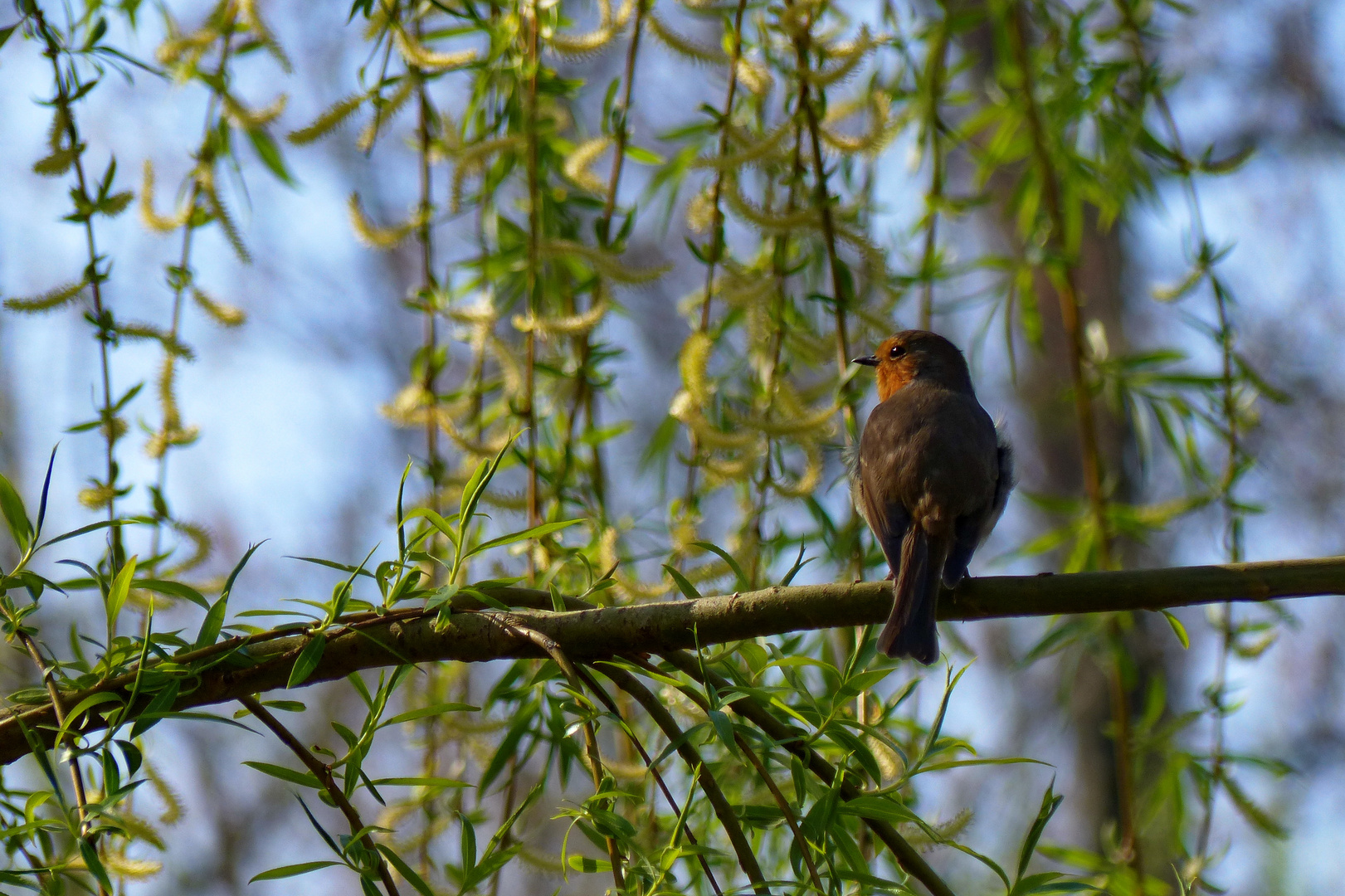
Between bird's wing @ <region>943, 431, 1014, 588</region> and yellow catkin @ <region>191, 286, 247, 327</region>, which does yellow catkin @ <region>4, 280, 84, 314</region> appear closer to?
yellow catkin @ <region>191, 286, 247, 327</region>

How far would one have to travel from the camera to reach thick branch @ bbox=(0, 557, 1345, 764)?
172 cm

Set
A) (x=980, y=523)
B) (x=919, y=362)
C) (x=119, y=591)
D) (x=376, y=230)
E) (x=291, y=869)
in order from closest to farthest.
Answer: (x=291, y=869) < (x=119, y=591) < (x=376, y=230) < (x=980, y=523) < (x=919, y=362)

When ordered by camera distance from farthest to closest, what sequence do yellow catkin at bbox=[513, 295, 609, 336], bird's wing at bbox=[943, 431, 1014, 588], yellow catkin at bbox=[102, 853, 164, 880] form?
bird's wing at bbox=[943, 431, 1014, 588] < yellow catkin at bbox=[513, 295, 609, 336] < yellow catkin at bbox=[102, 853, 164, 880]

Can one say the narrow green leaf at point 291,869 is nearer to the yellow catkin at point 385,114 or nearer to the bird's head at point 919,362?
the yellow catkin at point 385,114

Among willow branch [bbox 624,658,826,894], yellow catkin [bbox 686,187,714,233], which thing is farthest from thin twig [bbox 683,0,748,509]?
willow branch [bbox 624,658,826,894]

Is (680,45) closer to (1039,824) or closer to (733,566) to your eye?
(733,566)

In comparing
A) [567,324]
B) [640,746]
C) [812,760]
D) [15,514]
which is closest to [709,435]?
[567,324]

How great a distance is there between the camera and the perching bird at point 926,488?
101 inches

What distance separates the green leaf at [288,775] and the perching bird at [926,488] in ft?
4.06

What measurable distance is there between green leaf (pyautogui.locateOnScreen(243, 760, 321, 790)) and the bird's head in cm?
296

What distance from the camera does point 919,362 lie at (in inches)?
171

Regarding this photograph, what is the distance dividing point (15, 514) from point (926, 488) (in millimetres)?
2260

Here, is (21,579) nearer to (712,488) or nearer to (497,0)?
(712,488)

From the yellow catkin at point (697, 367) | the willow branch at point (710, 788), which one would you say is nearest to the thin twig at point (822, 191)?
the yellow catkin at point (697, 367)
